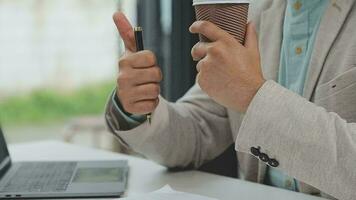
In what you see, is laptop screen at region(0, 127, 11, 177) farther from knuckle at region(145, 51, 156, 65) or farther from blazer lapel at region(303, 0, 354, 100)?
blazer lapel at region(303, 0, 354, 100)

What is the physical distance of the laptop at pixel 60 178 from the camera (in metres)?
1.02

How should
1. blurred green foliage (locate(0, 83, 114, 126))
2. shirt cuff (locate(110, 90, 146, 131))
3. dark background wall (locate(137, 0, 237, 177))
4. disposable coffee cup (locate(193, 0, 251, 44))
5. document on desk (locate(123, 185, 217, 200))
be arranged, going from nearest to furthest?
disposable coffee cup (locate(193, 0, 251, 44)) → document on desk (locate(123, 185, 217, 200)) → shirt cuff (locate(110, 90, 146, 131)) → dark background wall (locate(137, 0, 237, 177)) → blurred green foliage (locate(0, 83, 114, 126))

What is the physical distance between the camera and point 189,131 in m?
1.32

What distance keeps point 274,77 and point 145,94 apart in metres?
0.32

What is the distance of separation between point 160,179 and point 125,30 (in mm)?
346

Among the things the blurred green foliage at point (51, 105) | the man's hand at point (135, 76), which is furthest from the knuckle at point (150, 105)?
the blurred green foliage at point (51, 105)

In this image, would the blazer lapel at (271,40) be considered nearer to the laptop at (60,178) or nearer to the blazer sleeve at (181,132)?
the blazer sleeve at (181,132)

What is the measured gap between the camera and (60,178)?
1132mm

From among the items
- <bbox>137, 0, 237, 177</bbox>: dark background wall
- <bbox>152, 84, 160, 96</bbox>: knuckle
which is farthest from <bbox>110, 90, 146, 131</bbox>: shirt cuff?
<bbox>137, 0, 237, 177</bbox>: dark background wall

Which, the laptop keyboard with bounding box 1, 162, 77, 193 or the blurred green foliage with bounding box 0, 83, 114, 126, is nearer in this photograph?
the laptop keyboard with bounding box 1, 162, 77, 193

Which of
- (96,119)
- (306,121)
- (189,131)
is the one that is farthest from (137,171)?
(96,119)

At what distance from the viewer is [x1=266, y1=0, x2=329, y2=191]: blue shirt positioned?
1.14m

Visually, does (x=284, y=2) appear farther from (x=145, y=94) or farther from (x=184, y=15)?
(x=184, y=15)

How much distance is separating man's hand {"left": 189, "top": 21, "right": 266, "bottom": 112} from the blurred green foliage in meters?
2.75
